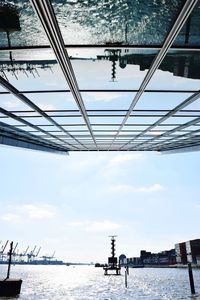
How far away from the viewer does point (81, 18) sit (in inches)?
246

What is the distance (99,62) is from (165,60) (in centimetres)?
168

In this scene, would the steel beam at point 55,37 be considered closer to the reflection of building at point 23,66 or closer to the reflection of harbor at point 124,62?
the reflection of harbor at point 124,62

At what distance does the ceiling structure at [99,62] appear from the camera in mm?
5859

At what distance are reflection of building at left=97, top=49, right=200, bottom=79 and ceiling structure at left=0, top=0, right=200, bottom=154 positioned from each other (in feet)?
0.08

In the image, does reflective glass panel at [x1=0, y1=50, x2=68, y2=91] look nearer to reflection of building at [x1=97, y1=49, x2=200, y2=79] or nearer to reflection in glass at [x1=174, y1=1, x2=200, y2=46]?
reflection of building at [x1=97, y1=49, x2=200, y2=79]

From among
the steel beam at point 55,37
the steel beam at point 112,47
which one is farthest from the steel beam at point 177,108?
the steel beam at point 55,37

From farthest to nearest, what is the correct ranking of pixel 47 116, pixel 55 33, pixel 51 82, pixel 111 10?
1. pixel 47 116
2. pixel 51 82
3. pixel 55 33
4. pixel 111 10

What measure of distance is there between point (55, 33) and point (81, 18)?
598 mm

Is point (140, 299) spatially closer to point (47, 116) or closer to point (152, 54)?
point (47, 116)

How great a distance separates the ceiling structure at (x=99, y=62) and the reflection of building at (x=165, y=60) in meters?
0.02

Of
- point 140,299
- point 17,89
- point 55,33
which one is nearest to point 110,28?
point 55,33

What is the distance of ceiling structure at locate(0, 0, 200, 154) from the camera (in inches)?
231

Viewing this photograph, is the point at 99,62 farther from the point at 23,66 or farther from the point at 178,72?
the point at 178,72

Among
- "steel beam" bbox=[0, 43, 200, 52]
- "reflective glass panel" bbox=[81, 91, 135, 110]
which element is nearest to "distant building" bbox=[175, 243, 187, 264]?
"reflective glass panel" bbox=[81, 91, 135, 110]
